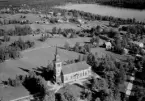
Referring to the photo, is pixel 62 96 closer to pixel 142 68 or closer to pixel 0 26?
pixel 142 68

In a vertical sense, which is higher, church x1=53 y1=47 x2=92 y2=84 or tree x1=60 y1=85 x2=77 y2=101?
church x1=53 y1=47 x2=92 y2=84

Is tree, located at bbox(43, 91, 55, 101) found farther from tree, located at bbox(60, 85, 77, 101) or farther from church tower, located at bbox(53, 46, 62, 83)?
church tower, located at bbox(53, 46, 62, 83)

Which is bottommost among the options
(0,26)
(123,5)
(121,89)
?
(121,89)

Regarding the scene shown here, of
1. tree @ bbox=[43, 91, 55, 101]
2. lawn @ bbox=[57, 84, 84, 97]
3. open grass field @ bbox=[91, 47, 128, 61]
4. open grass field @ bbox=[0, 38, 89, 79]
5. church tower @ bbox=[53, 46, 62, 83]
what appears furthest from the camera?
open grass field @ bbox=[91, 47, 128, 61]

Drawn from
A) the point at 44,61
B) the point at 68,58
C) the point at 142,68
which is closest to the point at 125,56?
the point at 142,68

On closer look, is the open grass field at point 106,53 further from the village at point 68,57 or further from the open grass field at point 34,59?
the open grass field at point 34,59

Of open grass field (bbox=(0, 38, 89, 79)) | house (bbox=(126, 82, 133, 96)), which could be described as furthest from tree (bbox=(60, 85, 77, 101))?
open grass field (bbox=(0, 38, 89, 79))

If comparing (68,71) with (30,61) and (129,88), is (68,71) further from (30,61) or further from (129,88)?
(30,61)

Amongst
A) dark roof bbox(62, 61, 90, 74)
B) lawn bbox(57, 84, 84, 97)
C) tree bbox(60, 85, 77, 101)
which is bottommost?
lawn bbox(57, 84, 84, 97)

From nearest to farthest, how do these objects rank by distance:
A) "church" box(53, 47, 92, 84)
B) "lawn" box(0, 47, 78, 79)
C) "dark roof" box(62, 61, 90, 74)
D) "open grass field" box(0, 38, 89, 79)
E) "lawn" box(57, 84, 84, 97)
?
"lawn" box(57, 84, 84, 97) < "church" box(53, 47, 92, 84) < "dark roof" box(62, 61, 90, 74) < "lawn" box(0, 47, 78, 79) < "open grass field" box(0, 38, 89, 79)
